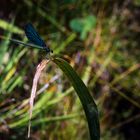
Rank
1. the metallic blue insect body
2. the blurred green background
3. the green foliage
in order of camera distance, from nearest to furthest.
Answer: the metallic blue insect body → the blurred green background → the green foliage

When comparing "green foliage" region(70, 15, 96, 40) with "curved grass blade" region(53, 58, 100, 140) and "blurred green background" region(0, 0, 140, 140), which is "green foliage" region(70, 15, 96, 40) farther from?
"curved grass blade" region(53, 58, 100, 140)

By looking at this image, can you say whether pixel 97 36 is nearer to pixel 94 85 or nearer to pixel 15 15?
pixel 94 85

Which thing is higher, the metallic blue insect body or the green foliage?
the green foliage

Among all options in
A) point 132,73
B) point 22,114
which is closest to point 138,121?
point 132,73

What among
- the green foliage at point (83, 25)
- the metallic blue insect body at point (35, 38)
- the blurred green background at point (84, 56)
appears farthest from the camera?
the green foliage at point (83, 25)

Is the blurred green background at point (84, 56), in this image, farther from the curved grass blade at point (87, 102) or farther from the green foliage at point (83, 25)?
the curved grass blade at point (87, 102)

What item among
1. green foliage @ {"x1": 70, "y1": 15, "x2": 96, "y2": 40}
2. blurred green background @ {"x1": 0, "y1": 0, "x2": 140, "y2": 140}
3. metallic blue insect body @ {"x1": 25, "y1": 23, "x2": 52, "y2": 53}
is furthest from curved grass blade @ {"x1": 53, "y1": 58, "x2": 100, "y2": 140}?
green foliage @ {"x1": 70, "y1": 15, "x2": 96, "y2": 40}

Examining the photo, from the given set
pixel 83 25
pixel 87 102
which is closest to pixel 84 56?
pixel 83 25

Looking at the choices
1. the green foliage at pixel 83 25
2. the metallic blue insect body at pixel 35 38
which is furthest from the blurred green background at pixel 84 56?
the metallic blue insect body at pixel 35 38
